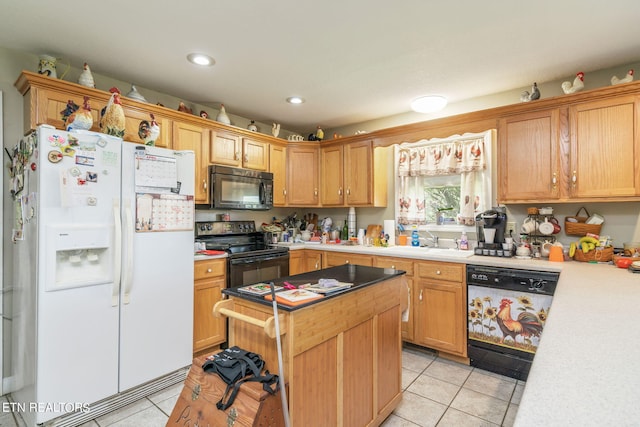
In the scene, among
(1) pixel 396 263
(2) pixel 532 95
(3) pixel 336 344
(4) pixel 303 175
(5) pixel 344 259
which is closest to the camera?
(3) pixel 336 344

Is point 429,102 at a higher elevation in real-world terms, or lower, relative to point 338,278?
higher

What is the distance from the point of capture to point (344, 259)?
3.54 metres

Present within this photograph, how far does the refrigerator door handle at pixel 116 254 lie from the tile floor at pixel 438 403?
76 cm

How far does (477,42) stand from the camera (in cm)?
226

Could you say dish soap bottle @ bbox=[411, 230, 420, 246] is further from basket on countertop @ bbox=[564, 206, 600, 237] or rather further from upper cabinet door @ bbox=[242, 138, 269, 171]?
upper cabinet door @ bbox=[242, 138, 269, 171]

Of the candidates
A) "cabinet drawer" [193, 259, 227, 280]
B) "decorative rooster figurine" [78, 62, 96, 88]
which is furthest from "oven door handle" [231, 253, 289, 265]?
"decorative rooster figurine" [78, 62, 96, 88]

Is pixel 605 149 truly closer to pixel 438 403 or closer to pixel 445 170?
pixel 445 170

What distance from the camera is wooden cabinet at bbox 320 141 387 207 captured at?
3.82m

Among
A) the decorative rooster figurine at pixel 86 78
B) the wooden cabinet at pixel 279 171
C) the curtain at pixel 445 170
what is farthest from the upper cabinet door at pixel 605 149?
the decorative rooster figurine at pixel 86 78

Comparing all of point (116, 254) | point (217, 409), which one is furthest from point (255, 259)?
point (217, 409)

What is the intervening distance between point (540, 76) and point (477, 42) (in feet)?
3.24

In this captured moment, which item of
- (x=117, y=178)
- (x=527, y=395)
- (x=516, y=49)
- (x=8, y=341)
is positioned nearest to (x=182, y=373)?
(x=8, y=341)

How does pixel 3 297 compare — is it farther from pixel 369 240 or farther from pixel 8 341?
pixel 369 240

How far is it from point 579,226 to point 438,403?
1.91 meters
